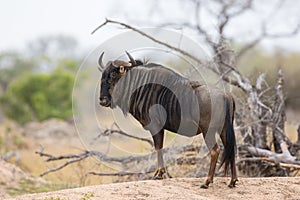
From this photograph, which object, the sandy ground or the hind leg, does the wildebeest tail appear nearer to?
the hind leg

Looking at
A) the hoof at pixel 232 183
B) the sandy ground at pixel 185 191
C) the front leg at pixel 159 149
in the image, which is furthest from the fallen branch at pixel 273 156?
the front leg at pixel 159 149

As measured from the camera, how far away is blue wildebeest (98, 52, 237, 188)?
6105 mm

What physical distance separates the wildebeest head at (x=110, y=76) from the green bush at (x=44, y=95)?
19050mm

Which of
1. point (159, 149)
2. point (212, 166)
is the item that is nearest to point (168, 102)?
point (159, 149)

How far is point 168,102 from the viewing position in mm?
6238

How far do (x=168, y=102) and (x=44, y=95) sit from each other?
67.8ft

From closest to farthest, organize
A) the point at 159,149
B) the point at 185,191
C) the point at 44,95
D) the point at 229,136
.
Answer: the point at 185,191 → the point at 229,136 → the point at 159,149 → the point at 44,95

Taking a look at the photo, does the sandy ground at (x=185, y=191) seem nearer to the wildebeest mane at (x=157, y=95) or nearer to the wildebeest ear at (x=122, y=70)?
the wildebeest mane at (x=157, y=95)

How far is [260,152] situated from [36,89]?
1920 cm

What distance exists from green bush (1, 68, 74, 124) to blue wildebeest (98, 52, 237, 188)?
19.1 m

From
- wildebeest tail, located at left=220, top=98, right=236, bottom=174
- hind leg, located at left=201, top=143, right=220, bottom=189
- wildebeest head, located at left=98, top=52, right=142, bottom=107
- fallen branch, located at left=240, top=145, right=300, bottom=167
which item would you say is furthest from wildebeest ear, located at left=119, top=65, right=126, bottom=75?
fallen branch, located at left=240, top=145, right=300, bottom=167

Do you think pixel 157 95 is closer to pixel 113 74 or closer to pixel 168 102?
pixel 168 102

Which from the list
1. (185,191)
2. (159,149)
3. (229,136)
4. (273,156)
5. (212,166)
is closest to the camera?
(185,191)

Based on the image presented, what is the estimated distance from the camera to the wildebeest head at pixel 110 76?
20.6 ft
